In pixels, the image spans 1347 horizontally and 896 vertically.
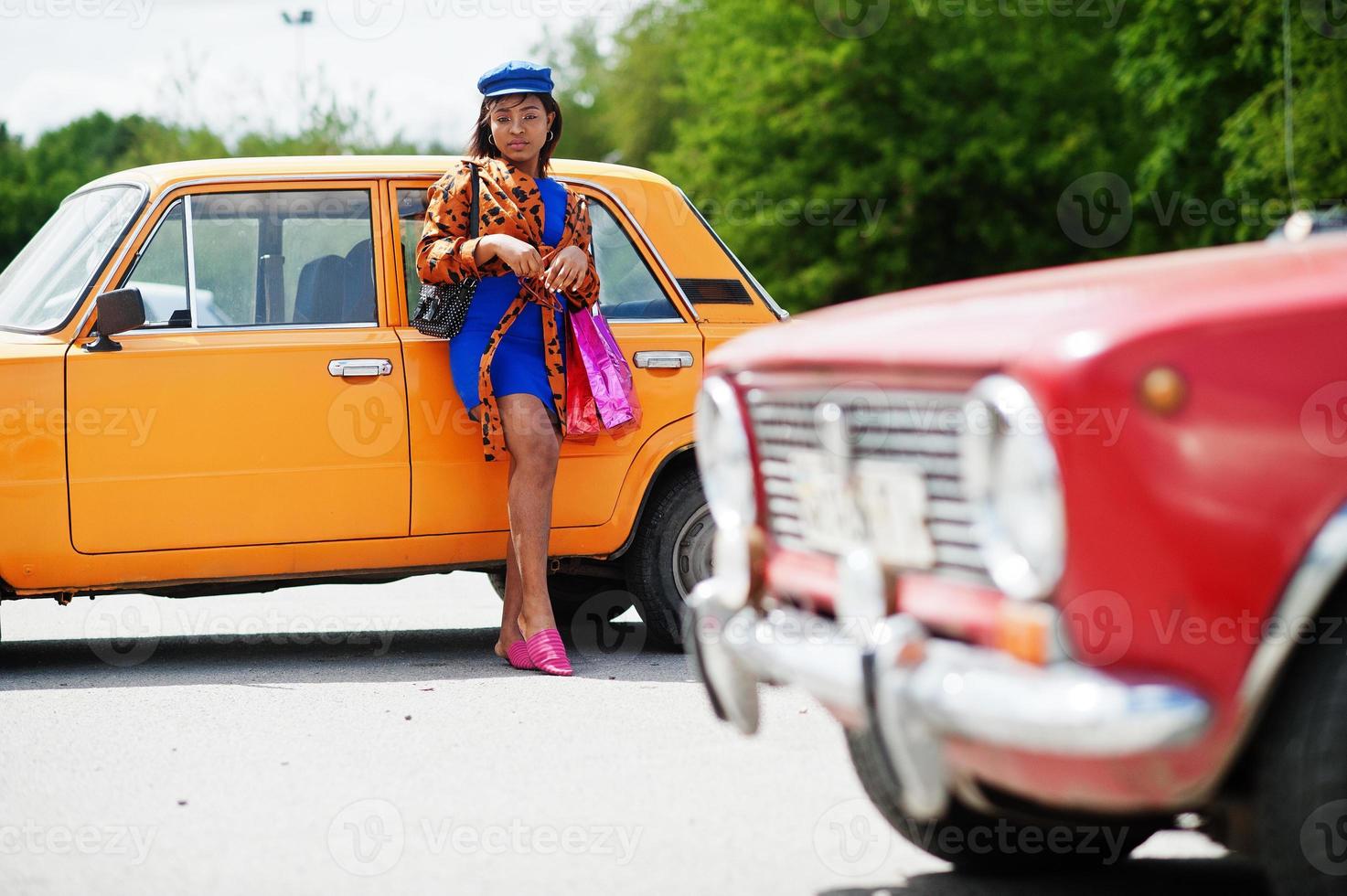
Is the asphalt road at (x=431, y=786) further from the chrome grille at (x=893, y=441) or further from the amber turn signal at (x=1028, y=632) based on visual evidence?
the amber turn signal at (x=1028, y=632)

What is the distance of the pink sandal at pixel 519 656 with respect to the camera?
6.75 m

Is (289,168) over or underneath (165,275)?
over

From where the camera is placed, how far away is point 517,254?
→ 6199mm

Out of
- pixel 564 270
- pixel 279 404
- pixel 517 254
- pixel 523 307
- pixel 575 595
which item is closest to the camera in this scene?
pixel 517 254

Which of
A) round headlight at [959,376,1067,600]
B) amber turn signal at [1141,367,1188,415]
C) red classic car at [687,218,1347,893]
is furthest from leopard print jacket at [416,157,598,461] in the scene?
amber turn signal at [1141,367,1188,415]

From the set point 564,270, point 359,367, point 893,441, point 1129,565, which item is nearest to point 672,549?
point 564,270

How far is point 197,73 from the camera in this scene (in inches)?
1513

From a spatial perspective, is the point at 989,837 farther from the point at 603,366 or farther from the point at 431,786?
the point at 603,366

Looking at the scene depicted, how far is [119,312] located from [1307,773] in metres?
4.68

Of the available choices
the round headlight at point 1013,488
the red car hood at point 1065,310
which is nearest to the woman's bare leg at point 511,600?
the red car hood at point 1065,310

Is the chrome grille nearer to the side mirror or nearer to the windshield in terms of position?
the side mirror

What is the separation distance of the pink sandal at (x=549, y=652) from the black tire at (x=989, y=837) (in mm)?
2755

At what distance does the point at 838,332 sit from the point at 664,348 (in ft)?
11.0

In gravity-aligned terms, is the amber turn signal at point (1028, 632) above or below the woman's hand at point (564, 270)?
below
